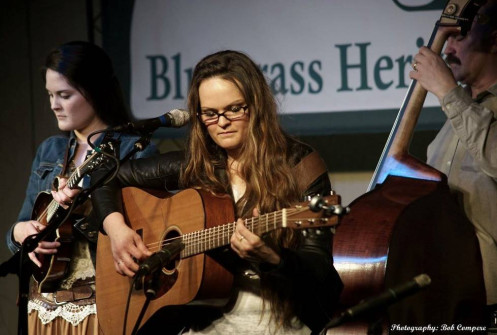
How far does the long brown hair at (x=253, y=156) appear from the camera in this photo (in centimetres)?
259

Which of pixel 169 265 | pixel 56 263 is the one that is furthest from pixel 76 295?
pixel 169 265

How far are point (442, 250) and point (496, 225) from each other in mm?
302

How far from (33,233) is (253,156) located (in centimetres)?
123

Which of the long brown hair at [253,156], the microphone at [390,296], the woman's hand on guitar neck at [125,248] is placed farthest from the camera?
the woman's hand on guitar neck at [125,248]

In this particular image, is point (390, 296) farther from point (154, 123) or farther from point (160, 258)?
point (154, 123)

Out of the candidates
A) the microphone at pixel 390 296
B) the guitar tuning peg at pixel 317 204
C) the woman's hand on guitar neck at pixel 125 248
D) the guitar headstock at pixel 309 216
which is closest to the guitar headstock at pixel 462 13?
the guitar headstock at pixel 309 216

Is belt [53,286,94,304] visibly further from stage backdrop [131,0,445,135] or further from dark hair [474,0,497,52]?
dark hair [474,0,497,52]

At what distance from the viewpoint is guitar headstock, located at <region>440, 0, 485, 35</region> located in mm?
2986

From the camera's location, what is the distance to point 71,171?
3.57 metres

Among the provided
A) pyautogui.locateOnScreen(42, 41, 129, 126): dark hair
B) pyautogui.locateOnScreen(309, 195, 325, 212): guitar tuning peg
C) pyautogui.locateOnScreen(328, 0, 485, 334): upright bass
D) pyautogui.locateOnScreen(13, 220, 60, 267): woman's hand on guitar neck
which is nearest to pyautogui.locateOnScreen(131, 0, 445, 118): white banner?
pyautogui.locateOnScreen(42, 41, 129, 126): dark hair

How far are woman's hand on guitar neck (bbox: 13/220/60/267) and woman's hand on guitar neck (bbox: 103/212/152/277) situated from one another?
428 millimetres

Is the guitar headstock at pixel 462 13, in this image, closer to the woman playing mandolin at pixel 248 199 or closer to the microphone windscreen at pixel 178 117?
the woman playing mandolin at pixel 248 199

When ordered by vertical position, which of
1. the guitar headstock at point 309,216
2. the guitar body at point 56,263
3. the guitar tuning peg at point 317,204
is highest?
the guitar tuning peg at point 317,204

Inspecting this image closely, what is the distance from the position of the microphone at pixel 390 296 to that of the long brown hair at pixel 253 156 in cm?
53
